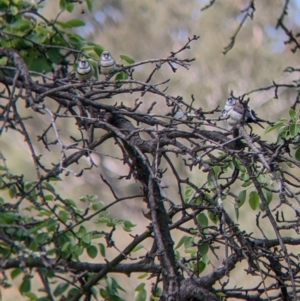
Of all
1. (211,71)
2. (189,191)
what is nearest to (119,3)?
(211,71)

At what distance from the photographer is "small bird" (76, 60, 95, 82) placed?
8.76 feet

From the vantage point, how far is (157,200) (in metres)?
1.84

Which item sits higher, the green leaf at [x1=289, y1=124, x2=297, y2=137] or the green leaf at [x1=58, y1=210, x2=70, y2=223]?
the green leaf at [x1=58, y1=210, x2=70, y2=223]

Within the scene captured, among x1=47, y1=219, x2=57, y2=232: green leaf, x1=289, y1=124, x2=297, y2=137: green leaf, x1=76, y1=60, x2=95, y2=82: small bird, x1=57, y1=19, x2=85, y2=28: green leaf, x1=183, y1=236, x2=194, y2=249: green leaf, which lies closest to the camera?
x1=289, y1=124, x2=297, y2=137: green leaf

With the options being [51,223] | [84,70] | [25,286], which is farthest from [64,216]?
[84,70]

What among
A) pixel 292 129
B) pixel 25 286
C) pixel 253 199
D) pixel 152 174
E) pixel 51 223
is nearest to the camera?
pixel 152 174

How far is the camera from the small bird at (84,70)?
2670mm

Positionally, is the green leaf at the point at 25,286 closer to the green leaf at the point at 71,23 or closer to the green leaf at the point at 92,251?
the green leaf at the point at 92,251

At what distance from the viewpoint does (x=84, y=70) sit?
2689mm

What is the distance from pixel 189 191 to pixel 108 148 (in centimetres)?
1023

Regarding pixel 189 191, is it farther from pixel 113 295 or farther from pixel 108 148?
pixel 108 148

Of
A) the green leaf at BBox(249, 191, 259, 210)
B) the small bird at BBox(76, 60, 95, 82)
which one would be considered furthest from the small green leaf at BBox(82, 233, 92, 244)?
the green leaf at BBox(249, 191, 259, 210)

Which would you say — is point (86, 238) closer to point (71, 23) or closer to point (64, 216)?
point (64, 216)

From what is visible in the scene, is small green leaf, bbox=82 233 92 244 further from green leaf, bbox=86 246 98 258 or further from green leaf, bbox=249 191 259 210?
green leaf, bbox=249 191 259 210
